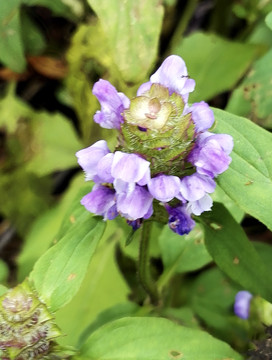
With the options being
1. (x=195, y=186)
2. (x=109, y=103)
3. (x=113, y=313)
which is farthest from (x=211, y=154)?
(x=113, y=313)

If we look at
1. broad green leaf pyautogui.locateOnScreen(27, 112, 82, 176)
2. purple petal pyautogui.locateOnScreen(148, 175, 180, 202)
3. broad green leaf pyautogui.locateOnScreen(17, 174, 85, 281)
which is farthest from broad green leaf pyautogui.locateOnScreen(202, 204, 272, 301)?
broad green leaf pyautogui.locateOnScreen(27, 112, 82, 176)

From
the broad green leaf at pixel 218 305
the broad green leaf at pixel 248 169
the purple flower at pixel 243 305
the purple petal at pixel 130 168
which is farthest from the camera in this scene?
the broad green leaf at pixel 218 305

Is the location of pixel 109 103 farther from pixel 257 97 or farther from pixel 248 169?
pixel 257 97

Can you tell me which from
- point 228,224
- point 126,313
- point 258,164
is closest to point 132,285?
point 126,313

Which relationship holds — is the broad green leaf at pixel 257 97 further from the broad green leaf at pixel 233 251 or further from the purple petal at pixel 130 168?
the purple petal at pixel 130 168

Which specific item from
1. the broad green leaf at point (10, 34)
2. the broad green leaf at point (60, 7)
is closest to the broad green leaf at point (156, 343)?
the broad green leaf at point (10, 34)

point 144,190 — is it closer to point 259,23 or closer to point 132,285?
point 132,285

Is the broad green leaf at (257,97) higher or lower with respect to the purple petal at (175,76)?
lower

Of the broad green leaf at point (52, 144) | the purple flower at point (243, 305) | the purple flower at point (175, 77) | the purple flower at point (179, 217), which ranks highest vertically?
the purple flower at point (175, 77)

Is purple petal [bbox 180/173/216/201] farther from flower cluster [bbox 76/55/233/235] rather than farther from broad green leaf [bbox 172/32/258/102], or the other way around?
broad green leaf [bbox 172/32/258/102]
